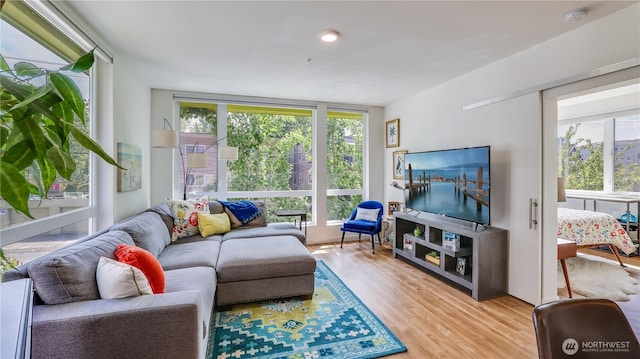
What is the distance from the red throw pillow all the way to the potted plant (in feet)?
4.42

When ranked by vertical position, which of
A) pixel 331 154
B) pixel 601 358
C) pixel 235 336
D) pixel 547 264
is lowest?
pixel 235 336

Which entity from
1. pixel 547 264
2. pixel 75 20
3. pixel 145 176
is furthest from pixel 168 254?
pixel 547 264

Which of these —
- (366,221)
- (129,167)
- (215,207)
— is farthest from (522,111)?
(129,167)

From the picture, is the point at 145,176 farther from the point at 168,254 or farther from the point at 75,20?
the point at 75,20

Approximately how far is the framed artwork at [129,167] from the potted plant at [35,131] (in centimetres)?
241

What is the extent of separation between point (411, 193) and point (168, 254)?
304 cm

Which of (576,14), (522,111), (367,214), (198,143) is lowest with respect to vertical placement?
(367,214)

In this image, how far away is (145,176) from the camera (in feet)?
12.6

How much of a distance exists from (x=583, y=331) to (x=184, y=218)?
136 inches

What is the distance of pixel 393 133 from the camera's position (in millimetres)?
4918

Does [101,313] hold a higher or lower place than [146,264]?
lower

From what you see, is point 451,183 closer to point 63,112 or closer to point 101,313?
point 101,313

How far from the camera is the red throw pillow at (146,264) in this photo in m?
1.75

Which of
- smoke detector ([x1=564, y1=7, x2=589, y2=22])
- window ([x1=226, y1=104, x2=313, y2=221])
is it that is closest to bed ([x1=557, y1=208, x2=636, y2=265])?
smoke detector ([x1=564, y1=7, x2=589, y2=22])
